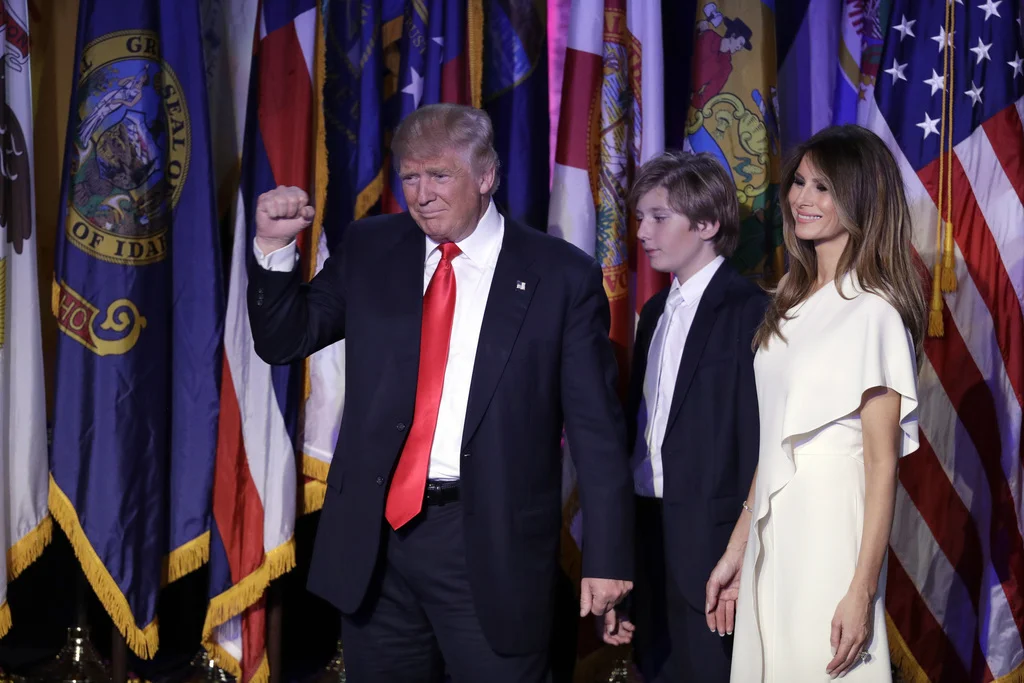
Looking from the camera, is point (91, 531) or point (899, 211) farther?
point (91, 531)

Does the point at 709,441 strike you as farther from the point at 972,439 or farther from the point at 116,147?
the point at 116,147

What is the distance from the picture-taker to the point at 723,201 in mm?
2568

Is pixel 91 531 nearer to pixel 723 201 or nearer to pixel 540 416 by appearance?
pixel 540 416

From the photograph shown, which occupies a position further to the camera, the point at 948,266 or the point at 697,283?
the point at 948,266

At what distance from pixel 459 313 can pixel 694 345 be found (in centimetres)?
65

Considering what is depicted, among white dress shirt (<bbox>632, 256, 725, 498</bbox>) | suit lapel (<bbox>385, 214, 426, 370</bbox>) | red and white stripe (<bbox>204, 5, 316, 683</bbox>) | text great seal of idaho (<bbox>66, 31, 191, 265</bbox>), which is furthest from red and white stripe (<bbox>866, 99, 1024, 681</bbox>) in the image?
text great seal of idaho (<bbox>66, 31, 191, 265</bbox>)

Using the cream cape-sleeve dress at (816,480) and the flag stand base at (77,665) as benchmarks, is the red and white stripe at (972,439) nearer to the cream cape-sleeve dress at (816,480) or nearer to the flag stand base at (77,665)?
the cream cape-sleeve dress at (816,480)

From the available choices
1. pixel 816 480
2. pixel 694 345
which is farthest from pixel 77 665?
pixel 816 480

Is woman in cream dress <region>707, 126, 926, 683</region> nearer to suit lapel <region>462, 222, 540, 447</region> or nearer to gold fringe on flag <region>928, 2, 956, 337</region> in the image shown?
suit lapel <region>462, 222, 540, 447</region>

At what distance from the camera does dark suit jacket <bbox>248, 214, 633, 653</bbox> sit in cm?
192

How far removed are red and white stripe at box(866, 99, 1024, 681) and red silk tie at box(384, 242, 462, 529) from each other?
1572mm

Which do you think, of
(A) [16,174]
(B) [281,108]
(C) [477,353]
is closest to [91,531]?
(A) [16,174]

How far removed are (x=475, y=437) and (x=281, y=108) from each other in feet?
4.78

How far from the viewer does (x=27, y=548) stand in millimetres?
2787
